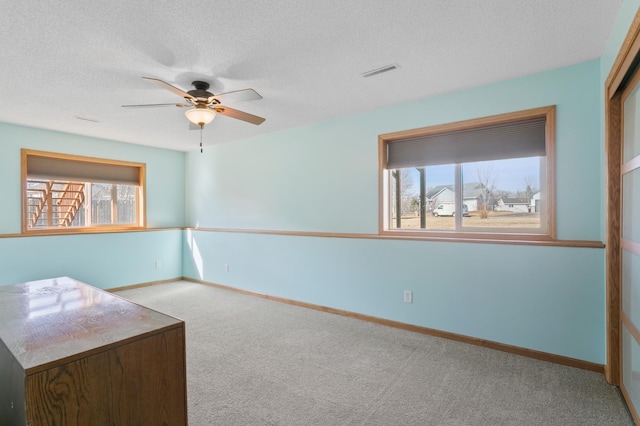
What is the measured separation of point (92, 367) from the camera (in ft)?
3.72

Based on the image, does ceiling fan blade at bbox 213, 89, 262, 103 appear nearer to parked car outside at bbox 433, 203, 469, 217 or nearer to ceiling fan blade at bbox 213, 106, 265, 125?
ceiling fan blade at bbox 213, 106, 265, 125

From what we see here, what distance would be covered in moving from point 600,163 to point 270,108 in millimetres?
3005

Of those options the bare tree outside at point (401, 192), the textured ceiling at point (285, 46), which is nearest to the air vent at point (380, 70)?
the textured ceiling at point (285, 46)

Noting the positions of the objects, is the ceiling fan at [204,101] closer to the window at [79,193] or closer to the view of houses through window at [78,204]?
the window at [79,193]

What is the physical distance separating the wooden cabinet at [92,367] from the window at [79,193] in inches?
149

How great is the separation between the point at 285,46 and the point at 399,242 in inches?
85.5

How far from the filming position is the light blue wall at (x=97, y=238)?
13.5ft

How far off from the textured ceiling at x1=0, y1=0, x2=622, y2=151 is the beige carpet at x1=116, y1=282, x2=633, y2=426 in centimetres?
237

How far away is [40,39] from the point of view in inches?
83.7

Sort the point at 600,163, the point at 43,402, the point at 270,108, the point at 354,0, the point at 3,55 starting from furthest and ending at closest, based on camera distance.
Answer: the point at 270,108 → the point at 600,163 → the point at 3,55 → the point at 354,0 → the point at 43,402

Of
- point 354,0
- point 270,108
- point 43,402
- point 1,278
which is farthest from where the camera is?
point 1,278

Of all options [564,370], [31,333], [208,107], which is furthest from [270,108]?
[564,370]

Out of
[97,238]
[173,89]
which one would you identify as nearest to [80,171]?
[97,238]

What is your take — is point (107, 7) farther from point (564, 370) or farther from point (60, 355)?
point (564, 370)
